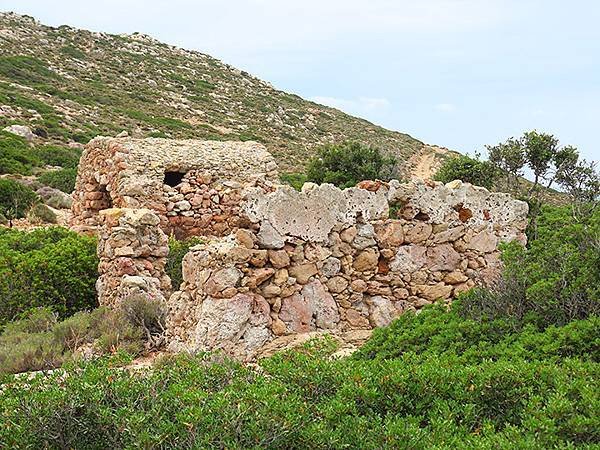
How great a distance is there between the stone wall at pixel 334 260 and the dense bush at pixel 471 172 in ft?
31.1

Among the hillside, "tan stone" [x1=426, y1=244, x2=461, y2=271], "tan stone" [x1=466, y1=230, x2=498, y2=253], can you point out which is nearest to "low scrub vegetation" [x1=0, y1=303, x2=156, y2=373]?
"tan stone" [x1=426, y1=244, x2=461, y2=271]

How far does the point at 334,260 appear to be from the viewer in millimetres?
7656

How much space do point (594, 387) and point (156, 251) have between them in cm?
717

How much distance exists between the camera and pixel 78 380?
12.5ft

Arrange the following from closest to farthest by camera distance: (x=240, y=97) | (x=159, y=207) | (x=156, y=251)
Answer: (x=156, y=251) → (x=159, y=207) → (x=240, y=97)

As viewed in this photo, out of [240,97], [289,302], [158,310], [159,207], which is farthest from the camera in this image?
[240,97]

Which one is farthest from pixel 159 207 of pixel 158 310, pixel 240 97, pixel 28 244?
pixel 240 97

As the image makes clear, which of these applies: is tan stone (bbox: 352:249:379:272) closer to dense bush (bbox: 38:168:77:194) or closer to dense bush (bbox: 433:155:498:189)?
Answer: dense bush (bbox: 433:155:498:189)

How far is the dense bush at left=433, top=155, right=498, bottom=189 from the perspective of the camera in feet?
58.6

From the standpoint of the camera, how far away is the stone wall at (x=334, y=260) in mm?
6969

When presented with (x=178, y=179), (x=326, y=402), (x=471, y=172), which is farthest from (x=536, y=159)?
(x=326, y=402)

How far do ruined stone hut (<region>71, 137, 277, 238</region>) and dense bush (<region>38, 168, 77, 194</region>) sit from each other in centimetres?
747

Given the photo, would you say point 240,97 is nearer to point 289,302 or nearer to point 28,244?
point 28,244

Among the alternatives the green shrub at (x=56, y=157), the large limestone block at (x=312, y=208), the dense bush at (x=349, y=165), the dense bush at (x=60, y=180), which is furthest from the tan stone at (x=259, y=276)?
the green shrub at (x=56, y=157)
